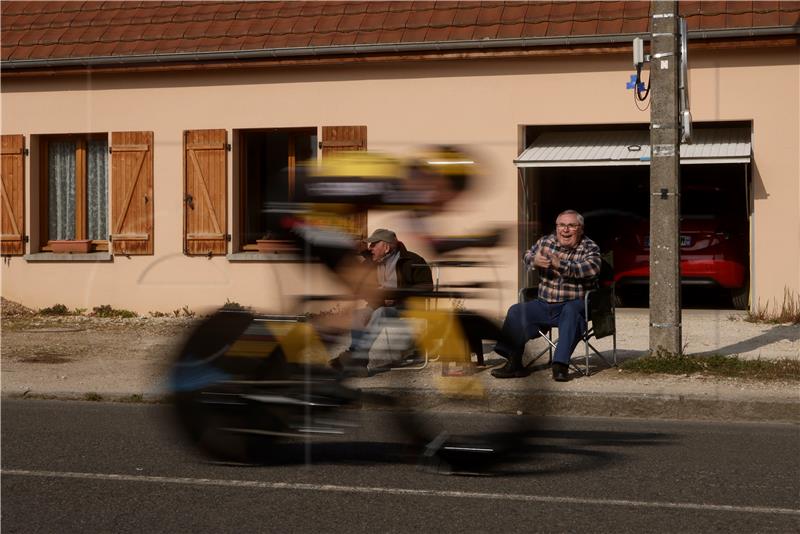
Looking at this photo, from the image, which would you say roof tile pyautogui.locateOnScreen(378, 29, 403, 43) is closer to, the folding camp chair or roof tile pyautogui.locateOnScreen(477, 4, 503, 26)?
roof tile pyautogui.locateOnScreen(477, 4, 503, 26)

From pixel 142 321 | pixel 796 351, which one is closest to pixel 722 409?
pixel 796 351

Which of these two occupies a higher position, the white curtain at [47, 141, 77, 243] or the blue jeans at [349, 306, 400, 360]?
the white curtain at [47, 141, 77, 243]

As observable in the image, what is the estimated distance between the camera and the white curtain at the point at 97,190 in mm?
16766

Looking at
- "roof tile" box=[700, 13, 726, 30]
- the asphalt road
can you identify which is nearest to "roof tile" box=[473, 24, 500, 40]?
"roof tile" box=[700, 13, 726, 30]

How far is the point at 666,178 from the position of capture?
10.1m

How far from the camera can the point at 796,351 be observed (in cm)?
1134

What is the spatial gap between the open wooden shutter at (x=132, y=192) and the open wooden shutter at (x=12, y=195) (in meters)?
1.38

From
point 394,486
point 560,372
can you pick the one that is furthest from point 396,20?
point 394,486

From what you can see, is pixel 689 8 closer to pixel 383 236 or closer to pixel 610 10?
pixel 610 10

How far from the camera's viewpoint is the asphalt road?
5270 millimetres

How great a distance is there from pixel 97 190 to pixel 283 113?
10.2 feet

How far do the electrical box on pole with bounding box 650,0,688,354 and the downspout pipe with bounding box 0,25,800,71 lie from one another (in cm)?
396

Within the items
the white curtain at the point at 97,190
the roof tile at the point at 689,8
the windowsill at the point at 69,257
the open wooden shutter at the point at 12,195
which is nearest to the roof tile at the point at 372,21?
the roof tile at the point at 689,8

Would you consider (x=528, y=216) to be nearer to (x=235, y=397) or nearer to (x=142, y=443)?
(x=142, y=443)
